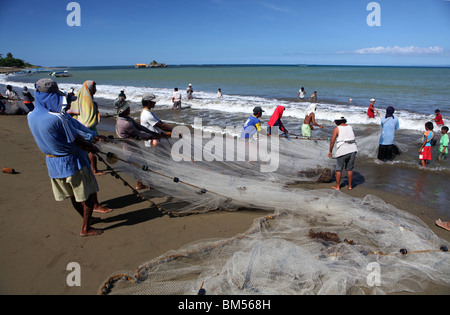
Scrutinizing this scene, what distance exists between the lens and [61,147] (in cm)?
285

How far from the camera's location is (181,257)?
9.09 feet

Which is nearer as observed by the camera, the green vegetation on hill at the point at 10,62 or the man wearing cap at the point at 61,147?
the man wearing cap at the point at 61,147

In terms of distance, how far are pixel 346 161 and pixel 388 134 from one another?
2366mm

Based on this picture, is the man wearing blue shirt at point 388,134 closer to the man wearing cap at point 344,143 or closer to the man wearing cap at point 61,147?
the man wearing cap at point 344,143

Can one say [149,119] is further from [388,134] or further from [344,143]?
[388,134]

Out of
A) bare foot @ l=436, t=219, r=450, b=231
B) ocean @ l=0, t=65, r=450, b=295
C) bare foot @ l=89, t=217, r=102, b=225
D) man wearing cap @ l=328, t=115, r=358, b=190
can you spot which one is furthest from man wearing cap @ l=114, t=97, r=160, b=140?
bare foot @ l=436, t=219, r=450, b=231

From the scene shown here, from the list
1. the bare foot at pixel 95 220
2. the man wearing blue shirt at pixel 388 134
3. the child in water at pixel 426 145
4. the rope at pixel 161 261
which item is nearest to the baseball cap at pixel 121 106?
the bare foot at pixel 95 220

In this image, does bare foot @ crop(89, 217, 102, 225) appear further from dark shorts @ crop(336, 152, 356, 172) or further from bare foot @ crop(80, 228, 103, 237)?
dark shorts @ crop(336, 152, 356, 172)

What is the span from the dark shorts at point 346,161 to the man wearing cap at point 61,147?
4339mm

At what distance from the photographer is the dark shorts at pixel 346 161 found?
503cm

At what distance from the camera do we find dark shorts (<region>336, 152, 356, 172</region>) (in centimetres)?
503

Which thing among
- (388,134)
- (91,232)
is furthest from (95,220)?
(388,134)
